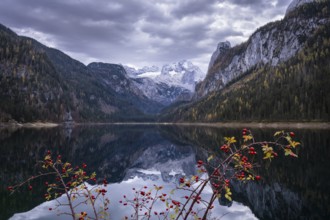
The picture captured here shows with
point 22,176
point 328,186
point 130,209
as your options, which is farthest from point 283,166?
point 22,176

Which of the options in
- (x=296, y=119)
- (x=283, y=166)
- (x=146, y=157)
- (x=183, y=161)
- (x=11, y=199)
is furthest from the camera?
(x=296, y=119)

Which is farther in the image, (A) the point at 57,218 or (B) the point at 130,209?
(B) the point at 130,209

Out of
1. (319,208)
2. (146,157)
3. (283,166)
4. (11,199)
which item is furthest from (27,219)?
(146,157)

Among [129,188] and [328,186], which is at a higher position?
[328,186]

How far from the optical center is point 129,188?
31.9m

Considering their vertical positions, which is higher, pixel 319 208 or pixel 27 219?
pixel 319 208

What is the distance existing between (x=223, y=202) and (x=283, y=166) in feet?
54.0

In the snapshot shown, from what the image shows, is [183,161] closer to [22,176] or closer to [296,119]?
[22,176]

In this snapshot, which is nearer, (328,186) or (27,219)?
(27,219)

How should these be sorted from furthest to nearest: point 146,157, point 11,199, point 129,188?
point 146,157
point 129,188
point 11,199

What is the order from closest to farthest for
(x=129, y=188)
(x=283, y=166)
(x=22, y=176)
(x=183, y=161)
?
(x=129, y=188) < (x=22, y=176) < (x=283, y=166) < (x=183, y=161)

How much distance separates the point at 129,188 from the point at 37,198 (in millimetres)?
9300

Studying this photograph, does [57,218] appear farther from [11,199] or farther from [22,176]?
[22,176]

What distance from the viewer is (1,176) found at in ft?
111
